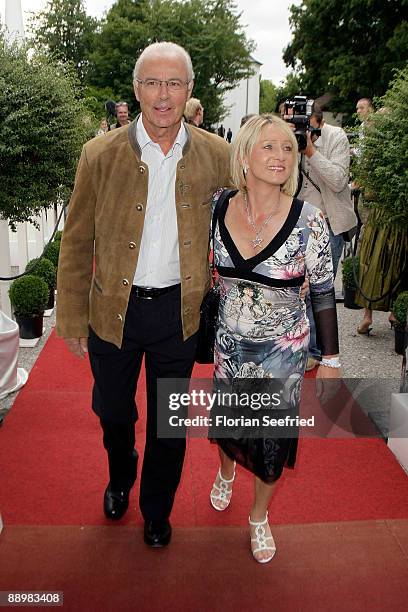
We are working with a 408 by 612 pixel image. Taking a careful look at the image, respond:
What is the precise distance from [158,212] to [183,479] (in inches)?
62.7

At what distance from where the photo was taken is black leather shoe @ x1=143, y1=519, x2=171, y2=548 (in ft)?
9.19

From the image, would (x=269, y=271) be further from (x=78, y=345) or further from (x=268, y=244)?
(x=78, y=345)

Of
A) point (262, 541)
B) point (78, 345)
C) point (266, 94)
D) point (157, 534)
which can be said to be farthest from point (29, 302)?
point (266, 94)

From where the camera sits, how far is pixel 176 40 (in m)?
38.6

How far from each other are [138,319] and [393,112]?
2.30 meters

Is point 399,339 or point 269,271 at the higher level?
point 269,271

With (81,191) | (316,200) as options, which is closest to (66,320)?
(81,191)

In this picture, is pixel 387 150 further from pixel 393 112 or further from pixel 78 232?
pixel 78 232

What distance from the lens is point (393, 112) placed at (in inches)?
152

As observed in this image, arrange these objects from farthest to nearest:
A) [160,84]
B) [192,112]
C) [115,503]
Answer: [192,112], [115,503], [160,84]

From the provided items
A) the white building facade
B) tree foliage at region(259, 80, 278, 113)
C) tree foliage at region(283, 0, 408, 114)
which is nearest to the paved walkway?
tree foliage at region(283, 0, 408, 114)

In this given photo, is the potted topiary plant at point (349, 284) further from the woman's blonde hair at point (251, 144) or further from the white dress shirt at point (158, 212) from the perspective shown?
the white dress shirt at point (158, 212)

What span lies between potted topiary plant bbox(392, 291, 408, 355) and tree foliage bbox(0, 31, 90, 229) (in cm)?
291

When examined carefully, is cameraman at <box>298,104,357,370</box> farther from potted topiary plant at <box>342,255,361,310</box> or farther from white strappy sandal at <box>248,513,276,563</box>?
white strappy sandal at <box>248,513,276,563</box>
